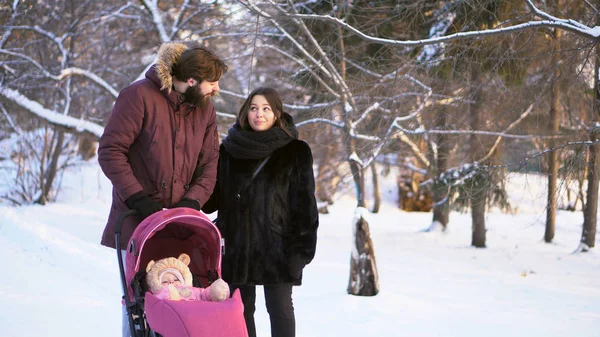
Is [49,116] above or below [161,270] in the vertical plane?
above

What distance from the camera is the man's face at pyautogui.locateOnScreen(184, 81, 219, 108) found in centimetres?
367

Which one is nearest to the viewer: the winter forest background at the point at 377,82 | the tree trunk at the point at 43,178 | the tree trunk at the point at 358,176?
the winter forest background at the point at 377,82

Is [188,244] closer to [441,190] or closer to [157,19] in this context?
[157,19]

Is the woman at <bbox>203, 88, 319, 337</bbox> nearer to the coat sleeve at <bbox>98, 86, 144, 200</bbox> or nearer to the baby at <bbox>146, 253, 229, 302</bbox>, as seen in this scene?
the baby at <bbox>146, 253, 229, 302</bbox>

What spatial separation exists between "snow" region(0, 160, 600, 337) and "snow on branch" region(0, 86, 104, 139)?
6.18 feet

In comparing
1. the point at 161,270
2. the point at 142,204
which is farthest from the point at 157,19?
the point at 161,270

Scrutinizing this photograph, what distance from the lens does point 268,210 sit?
4117 millimetres

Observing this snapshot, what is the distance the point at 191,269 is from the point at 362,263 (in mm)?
4189

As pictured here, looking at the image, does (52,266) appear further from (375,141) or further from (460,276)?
(460,276)

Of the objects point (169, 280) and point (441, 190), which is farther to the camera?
point (441, 190)

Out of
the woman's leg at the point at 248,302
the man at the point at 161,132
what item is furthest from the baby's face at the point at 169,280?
the woman's leg at the point at 248,302

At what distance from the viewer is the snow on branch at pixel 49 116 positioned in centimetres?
1152

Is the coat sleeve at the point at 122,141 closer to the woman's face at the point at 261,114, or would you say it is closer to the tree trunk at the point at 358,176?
the woman's face at the point at 261,114

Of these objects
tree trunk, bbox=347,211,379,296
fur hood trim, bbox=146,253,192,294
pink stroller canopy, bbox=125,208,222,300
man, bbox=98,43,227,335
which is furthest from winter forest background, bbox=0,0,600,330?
fur hood trim, bbox=146,253,192,294
